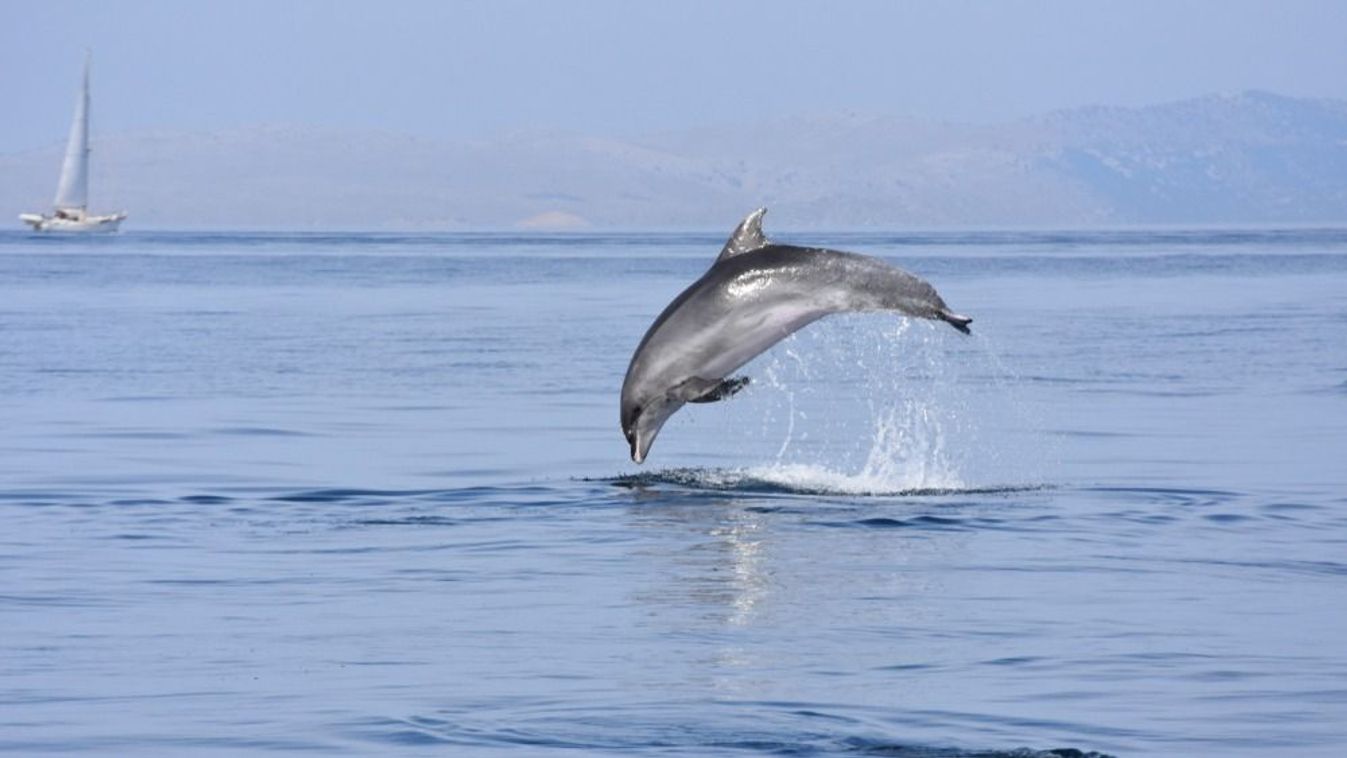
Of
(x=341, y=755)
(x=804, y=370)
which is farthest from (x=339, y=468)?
(x=804, y=370)

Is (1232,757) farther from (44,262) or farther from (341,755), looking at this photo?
(44,262)

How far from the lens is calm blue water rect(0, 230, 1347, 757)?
1160cm

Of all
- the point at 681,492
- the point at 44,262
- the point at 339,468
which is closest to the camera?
the point at 681,492

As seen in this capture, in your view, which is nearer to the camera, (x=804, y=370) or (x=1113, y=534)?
(x=1113, y=534)

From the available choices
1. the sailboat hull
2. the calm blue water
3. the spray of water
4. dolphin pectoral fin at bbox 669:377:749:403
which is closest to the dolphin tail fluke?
the calm blue water

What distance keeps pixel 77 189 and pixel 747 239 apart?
555 ft

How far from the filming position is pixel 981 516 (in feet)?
63.3

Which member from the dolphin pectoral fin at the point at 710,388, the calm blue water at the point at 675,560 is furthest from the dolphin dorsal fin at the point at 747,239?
the calm blue water at the point at 675,560

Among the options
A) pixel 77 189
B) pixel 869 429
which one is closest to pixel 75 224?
pixel 77 189

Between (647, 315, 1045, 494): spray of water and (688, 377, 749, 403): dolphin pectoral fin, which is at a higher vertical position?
(688, 377, 749, 403): dolphin pectoral fin

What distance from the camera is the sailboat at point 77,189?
169m

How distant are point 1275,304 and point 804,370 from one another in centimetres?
2640

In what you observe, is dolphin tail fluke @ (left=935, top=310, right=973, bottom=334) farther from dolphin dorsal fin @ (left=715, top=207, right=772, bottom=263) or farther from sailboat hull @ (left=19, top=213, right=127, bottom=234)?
sailboat hull @ (left=19, top=213, right=127, bottom=234)

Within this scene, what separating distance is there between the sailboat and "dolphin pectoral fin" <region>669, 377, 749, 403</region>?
504ft
